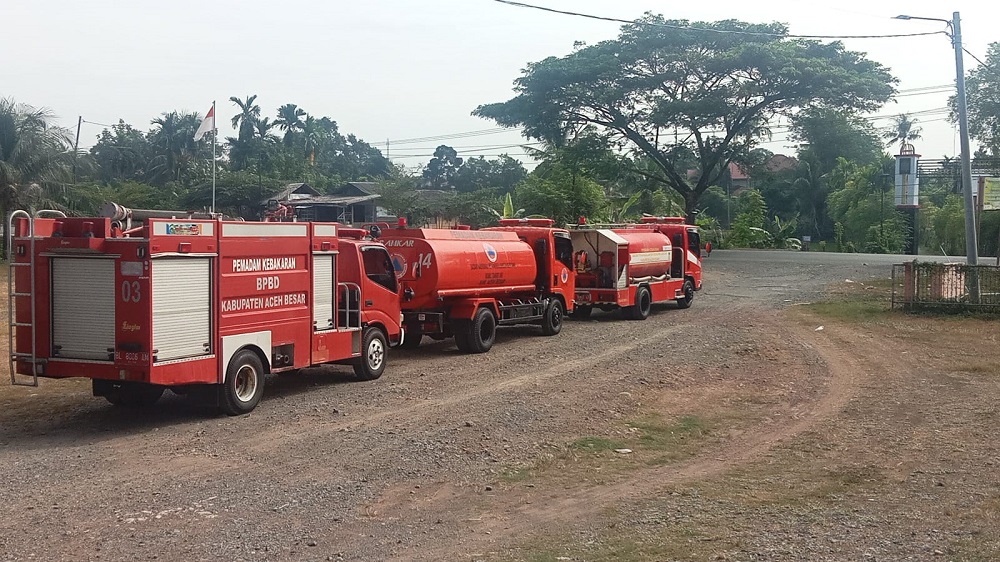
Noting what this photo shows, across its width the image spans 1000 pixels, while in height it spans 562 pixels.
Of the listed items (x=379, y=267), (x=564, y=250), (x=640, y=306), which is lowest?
(x=640, y=306)

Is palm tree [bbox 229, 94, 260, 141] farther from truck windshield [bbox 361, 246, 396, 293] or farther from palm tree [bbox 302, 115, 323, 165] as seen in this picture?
truck windshield [bbox 361, 246, 396, 293]

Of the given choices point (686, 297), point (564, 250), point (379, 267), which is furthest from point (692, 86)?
point (379, 267)

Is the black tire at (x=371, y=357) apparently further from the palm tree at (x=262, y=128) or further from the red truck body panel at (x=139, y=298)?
the palm tree at (x=262, y=128)

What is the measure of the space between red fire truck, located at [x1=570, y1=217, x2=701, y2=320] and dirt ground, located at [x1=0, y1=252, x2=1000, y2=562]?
6.62 meters

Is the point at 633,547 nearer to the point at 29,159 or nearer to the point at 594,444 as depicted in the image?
the point at 594,444

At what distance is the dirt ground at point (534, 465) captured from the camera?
7.09 meters

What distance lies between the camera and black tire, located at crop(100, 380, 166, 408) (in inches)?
475

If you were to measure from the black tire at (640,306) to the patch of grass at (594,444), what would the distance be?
14378mm

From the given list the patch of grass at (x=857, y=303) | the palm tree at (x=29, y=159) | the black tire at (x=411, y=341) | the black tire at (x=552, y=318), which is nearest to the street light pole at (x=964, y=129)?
the patch of grass at (x=857, y=303)

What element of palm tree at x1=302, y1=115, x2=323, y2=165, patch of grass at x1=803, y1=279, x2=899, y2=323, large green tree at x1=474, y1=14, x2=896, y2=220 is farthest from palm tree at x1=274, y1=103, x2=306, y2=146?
patch of grass at x1=803, y1=279, x2=899, y2=323

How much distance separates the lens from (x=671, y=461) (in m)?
9.98

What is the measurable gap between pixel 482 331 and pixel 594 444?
27.5ft

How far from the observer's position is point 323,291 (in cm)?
1384

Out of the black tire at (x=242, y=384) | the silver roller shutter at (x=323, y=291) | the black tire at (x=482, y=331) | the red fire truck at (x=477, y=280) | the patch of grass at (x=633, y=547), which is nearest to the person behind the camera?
the patch of grass at (x=633, y=547)
